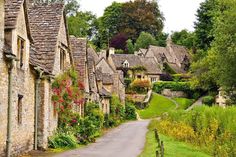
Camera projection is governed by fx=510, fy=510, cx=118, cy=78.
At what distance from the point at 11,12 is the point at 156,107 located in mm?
67573

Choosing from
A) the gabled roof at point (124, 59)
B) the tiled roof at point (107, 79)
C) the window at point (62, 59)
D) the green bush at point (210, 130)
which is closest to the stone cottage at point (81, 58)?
the green bush at point (210, 130)

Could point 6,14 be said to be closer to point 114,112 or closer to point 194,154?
point 194,154

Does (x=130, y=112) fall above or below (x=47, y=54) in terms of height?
below

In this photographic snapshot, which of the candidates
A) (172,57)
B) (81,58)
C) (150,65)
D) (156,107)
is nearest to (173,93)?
(156,107)

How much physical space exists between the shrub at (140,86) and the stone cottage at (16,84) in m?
70.9

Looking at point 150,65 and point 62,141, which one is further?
point 150,65

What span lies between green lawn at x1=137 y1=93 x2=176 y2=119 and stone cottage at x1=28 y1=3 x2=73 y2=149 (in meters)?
50.3

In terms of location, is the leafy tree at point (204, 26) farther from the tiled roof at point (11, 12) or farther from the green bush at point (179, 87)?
the tiled roof at point (11, 12)

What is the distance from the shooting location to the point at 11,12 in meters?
22.1

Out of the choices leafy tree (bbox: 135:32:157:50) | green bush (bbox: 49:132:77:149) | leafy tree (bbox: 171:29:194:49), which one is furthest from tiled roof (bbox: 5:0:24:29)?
leafy tree (bbox: 171:29:194:49)

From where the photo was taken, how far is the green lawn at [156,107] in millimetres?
83500

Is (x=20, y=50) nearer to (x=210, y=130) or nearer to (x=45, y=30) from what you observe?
Answer: (x=45, y=30)

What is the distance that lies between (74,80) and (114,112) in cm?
3184

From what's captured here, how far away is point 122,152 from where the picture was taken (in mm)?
26422
